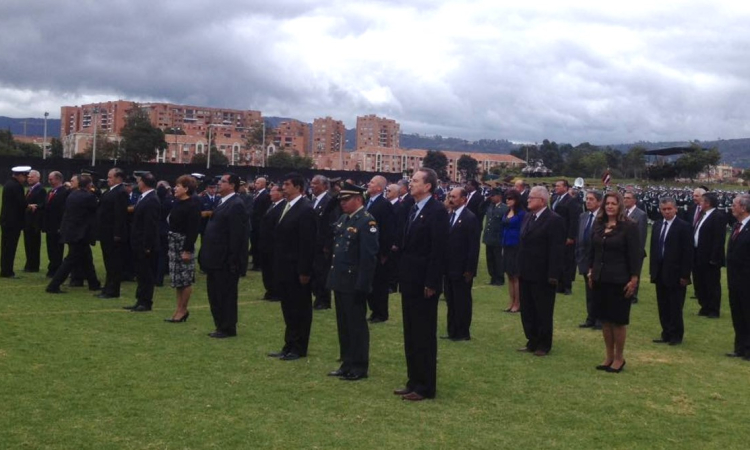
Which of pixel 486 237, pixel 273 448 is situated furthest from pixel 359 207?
pixel 486 237

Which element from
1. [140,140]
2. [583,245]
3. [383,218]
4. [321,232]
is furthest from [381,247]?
[140,140]

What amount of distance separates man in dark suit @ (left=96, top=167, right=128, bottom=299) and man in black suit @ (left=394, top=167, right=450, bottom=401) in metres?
6.76

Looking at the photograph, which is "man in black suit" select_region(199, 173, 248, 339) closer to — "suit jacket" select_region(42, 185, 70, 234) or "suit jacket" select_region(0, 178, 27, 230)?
"suit jacket" select_region(42, 185, 70, 234)

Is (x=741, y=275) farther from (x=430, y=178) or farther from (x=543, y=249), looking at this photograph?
(x=430, y=178)

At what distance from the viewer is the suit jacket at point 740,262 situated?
1015 centimetres

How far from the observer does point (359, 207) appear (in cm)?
852

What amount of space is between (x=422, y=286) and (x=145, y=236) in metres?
5.82

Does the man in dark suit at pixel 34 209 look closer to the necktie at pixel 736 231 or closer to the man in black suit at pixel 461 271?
the man in black suit at pixel 461 271

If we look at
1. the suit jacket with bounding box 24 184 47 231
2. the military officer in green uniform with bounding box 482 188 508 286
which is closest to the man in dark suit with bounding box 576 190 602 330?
the military officer in green uniform with bounding box 482 188 508 286

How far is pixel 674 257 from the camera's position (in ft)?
35.9

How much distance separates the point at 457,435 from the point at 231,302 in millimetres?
4885

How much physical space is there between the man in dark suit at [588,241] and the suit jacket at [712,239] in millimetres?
1856

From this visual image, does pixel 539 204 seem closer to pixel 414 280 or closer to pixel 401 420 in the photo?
pixel 414 280

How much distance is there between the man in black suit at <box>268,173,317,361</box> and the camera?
9.09 m
